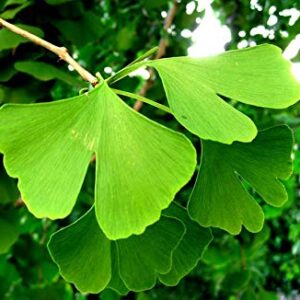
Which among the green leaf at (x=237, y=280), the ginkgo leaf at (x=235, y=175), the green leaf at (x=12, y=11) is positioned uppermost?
the green leaf at (x=12, y=11)

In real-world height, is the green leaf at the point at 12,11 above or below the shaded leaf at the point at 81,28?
above

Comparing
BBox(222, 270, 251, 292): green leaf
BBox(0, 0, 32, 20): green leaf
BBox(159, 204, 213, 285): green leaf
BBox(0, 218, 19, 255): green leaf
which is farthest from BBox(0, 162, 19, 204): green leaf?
BBox(222, 270, 251, 292): green leaf

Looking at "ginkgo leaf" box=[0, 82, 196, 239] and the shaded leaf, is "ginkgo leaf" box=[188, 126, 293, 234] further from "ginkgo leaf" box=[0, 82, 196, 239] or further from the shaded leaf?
the shaded leaf

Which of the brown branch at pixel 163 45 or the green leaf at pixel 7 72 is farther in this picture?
the brown branch at pixel 163 45

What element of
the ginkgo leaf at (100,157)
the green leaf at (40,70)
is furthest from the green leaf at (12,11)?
the ginkgo leaf at (100,157)

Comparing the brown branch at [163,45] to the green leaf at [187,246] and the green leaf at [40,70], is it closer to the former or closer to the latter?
the green leaf at [40,70]
